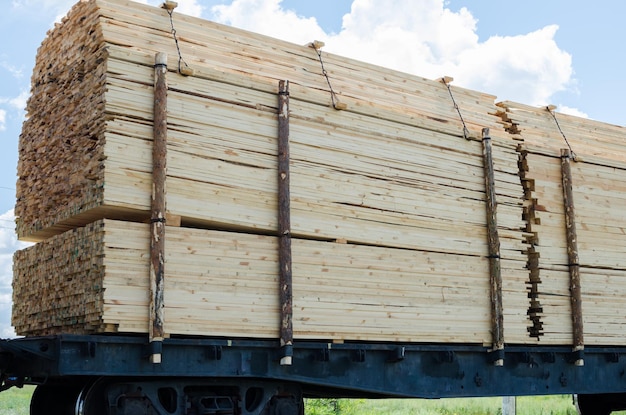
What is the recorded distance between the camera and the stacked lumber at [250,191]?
874 cm

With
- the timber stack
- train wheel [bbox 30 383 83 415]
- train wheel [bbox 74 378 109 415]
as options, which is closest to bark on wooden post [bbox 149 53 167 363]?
the timber stack

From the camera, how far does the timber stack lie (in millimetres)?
8773

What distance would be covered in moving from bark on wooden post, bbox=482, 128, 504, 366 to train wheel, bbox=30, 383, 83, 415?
5546mm

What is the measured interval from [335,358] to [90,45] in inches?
182

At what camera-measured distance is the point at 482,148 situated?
11.8 metres

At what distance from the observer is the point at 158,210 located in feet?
28.4

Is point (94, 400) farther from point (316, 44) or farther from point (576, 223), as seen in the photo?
point (576, 223)

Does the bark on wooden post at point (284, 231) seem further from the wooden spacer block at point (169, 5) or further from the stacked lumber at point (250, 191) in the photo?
the wooden spacer block at point (169, 5)

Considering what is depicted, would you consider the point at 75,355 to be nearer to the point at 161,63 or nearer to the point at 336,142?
the point at 161,63

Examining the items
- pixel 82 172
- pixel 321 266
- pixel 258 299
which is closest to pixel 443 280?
pixel 321 266

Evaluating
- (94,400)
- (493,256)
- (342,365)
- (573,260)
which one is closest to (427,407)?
(573,260)

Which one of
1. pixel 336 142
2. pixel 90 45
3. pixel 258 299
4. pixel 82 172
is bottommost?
pixel 258 299

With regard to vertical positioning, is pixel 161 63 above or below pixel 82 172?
above

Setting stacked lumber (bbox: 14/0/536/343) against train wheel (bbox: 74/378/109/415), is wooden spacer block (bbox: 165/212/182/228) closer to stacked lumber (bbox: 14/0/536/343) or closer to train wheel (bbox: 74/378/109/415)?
stacked lumber (bbox: 14/0/536/343)
